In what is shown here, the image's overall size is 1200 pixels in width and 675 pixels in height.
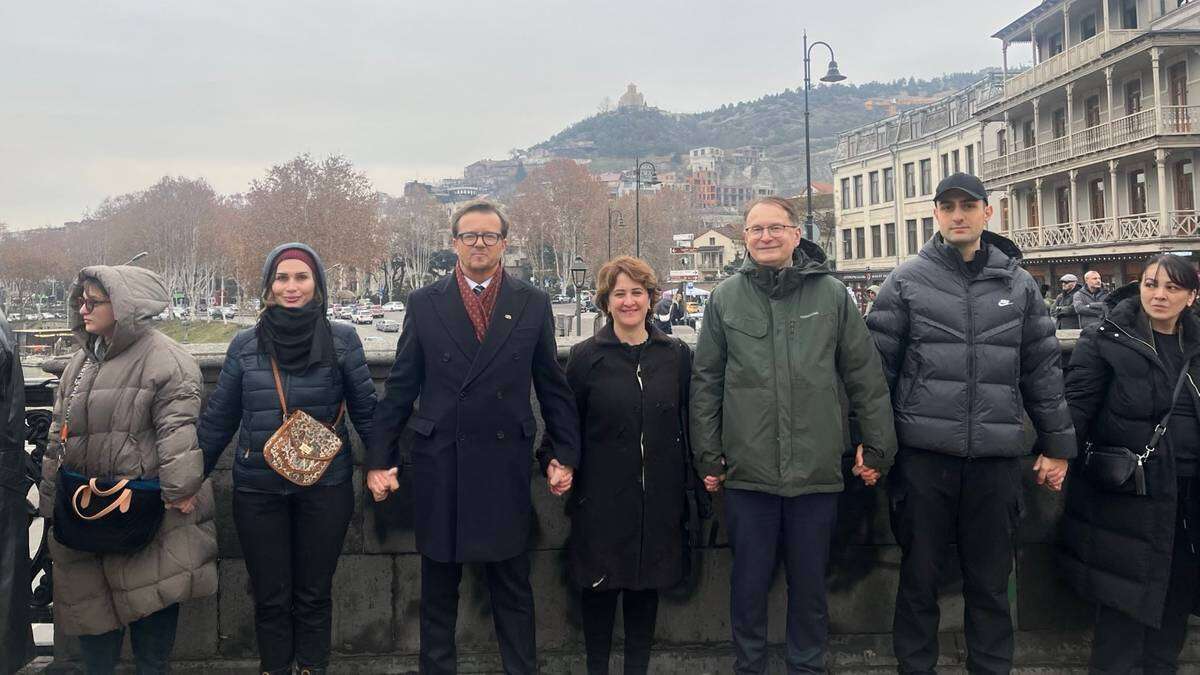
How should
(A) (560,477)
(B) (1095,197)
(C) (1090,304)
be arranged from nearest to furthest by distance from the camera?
1. (A) (560,477)
2. (C) (1090,304)
3. (B) (1095,197)

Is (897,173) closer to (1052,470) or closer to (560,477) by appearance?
(1052,470)

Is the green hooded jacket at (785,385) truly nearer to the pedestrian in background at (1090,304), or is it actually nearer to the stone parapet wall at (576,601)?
the stone parapet wall at (576,601)

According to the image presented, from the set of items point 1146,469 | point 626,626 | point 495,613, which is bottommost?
point 626,626

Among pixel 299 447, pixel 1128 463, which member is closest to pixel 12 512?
pixel 299 447

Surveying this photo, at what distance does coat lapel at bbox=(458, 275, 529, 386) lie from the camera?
11.3 ft

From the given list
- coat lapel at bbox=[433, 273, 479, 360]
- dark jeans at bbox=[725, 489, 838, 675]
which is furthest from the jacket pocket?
dark jeans at bbox=[725, 489, 838, 675]

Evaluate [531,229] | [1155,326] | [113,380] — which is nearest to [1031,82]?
[1155,326]

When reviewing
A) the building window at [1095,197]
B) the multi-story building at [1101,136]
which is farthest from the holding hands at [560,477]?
the building window at [1095,197]

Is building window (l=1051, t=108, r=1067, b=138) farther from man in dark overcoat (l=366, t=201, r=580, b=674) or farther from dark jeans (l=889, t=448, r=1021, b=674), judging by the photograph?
man in dark overcoat (l=366, t=201, r=580, b=674)

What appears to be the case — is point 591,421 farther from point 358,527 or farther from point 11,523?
point 11,523

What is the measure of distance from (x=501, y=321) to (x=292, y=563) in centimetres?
138

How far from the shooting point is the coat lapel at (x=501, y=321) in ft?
11.3

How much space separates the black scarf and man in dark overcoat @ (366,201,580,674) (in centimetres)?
35

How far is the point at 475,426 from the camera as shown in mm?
3414
